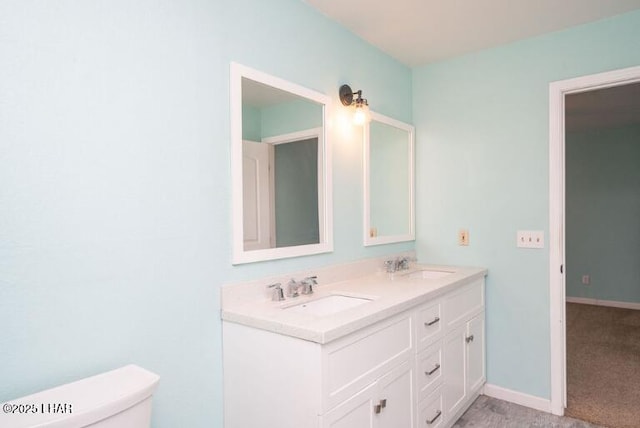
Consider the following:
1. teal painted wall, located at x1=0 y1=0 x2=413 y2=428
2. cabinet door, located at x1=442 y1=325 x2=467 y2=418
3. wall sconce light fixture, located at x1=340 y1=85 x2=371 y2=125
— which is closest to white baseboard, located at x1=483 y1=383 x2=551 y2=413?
cabinet door, located at x1=442 y1=325 x2=467 y2=418

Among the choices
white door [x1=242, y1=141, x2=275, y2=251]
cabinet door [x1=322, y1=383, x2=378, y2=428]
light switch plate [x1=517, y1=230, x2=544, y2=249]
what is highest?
white door [x1=242, y1=141, x2=275, y2=251]

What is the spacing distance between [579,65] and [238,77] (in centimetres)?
201

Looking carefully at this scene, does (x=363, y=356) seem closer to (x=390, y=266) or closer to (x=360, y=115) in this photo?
(x=390, y=266)

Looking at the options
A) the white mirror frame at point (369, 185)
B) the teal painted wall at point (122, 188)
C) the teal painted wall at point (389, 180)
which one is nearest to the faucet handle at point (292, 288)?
the teal painted wall at point (122, 188)

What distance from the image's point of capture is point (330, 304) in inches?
74.4

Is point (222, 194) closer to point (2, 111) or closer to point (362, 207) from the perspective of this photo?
point (2, 111)

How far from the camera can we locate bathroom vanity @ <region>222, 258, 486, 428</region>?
51.7 inches

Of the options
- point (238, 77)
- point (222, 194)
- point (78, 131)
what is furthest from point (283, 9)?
point (78, 131)

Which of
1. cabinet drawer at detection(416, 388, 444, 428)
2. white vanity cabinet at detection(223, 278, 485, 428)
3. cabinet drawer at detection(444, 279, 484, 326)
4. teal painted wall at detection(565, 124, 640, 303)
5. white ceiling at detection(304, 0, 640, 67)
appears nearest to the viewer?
white vanity cabinet at detection(223, 278, 485, 428)

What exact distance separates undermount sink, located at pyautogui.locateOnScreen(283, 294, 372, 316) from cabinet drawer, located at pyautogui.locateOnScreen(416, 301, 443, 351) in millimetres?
286

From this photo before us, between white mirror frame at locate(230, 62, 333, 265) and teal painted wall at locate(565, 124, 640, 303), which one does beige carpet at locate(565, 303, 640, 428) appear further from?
white mirror frame at locate(230, 62, 333, 265)

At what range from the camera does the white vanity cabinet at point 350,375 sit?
131 centimetres

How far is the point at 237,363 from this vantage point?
153cm

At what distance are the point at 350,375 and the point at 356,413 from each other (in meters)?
0.15
